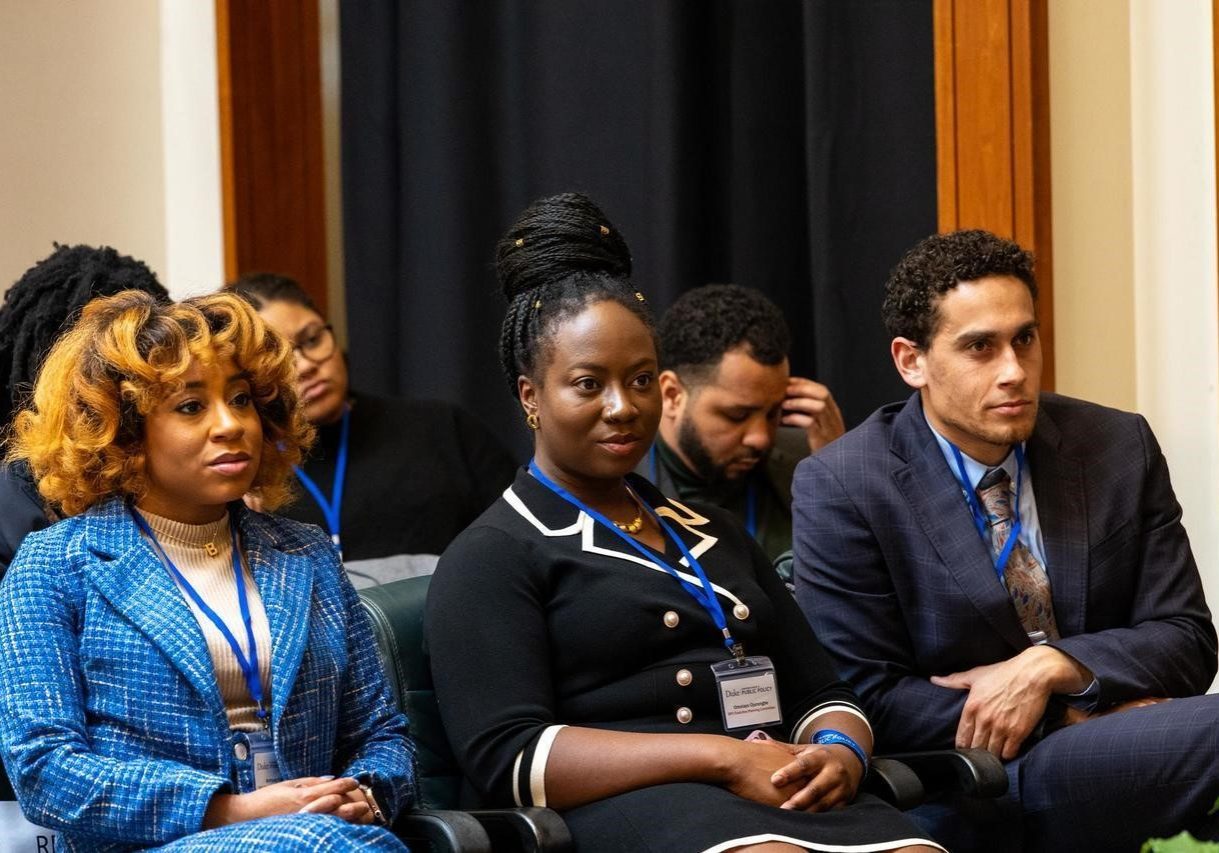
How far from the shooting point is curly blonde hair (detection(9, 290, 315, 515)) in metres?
Answer: 2.40

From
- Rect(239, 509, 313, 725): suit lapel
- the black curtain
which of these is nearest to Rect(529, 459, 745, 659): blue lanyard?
Rect(239, 509, 313, 725): suit lapel

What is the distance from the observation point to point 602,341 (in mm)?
2631

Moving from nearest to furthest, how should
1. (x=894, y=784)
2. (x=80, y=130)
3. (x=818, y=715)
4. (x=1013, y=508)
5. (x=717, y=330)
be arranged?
1. (x=894, y=784)
2. (x=818, y=715)
3. (x=1013, y=508)
4. (x=717, y=330)
5. (x=80, y=130)

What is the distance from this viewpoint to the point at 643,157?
4.77 m

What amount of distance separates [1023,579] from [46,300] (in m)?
1.85

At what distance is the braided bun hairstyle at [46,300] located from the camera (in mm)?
2904

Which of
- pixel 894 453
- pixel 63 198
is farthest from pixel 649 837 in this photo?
pixel 63 198

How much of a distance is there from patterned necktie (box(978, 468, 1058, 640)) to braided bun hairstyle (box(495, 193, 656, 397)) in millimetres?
790

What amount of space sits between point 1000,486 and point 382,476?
1.63 metres

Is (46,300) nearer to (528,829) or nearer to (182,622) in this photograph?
(182,622)

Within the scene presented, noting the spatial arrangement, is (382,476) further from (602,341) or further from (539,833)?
(539,833)

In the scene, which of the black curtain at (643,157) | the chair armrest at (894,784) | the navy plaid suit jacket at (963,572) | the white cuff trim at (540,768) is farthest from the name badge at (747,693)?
the black curtain at (643,157)

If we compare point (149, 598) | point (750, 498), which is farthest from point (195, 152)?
point (149, 598)

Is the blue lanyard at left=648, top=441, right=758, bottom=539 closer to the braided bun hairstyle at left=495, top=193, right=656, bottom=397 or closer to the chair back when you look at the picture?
the braided bun hairstyle at left=495, top=193, right=656, bottom=397
